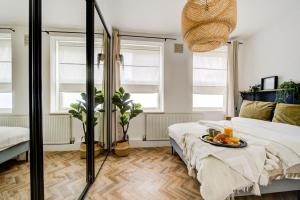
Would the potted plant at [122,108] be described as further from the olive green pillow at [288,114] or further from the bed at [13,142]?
the olive green pillow at [288,114]

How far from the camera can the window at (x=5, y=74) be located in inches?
28.0

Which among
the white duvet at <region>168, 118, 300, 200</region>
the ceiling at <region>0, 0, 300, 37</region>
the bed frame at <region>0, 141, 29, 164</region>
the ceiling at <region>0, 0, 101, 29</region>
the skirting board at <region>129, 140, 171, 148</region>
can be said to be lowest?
the skirting board at <region>129, 140, 171, 148</region>

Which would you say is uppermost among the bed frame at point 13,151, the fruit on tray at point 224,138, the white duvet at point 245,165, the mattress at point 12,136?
the mattress at point 12,136

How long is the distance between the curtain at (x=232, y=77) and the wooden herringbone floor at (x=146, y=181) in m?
1.79

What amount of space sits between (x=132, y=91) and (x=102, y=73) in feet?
3.12

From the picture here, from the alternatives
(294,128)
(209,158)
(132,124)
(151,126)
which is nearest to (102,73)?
(132,124)

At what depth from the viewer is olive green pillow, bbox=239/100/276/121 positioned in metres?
2.62

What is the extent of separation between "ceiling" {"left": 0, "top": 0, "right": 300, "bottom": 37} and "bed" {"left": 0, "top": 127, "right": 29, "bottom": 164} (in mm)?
727

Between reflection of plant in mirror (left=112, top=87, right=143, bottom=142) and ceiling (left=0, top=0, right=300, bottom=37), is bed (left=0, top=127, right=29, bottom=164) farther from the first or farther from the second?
reflection of plant in mirror (left=112, top=87, right=143, bottom=142)

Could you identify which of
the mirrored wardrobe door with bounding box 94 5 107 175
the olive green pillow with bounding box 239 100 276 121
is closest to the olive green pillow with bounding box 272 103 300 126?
the olive green pillow with bounding box 239 100 276 121

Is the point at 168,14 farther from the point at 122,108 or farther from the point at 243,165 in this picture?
the point at 243,165

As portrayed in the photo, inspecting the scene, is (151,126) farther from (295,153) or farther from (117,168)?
(295,153)

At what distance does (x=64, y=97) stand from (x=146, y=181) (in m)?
1.46

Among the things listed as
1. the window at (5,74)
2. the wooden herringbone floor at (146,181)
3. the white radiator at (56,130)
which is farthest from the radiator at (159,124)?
the window at (5,74)
